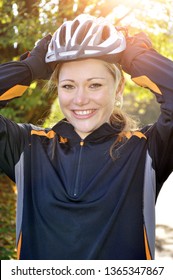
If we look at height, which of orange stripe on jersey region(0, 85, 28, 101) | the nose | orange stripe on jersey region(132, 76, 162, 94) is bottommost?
orange stripe on jersey region(0, 85, 28, 101)

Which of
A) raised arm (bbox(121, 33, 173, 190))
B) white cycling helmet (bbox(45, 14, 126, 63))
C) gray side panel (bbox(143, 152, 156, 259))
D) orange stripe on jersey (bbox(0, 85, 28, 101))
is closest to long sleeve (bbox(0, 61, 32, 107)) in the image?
orange stripe on jersey (bbox(0, 85, 28, 101))

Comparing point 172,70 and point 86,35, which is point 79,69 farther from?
point 172,70

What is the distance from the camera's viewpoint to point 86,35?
3701 millimetres

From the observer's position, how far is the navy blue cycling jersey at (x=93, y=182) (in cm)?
337

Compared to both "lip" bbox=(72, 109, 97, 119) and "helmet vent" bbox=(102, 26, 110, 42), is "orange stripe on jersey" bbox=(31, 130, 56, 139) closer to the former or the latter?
"lip" bbox=(72, 109, 97, 119)

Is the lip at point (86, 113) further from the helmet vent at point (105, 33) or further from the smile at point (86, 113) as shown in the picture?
the helmet vent at point (105, 33)

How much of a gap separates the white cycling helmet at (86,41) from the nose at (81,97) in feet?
0.68

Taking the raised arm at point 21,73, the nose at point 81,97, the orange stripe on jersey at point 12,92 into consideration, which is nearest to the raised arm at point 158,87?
the nose at point 81,97

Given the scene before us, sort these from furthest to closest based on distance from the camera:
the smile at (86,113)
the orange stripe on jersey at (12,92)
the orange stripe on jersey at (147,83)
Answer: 1. the orange stripe on jersey at (12,92)
2. the smile at (86,113)
3. the orange stripe on jersey at (147,83)

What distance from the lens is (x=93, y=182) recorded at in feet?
11.3

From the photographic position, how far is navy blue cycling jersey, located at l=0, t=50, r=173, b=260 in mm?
3369

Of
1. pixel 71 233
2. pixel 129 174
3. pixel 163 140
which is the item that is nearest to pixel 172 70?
pixel 163 140

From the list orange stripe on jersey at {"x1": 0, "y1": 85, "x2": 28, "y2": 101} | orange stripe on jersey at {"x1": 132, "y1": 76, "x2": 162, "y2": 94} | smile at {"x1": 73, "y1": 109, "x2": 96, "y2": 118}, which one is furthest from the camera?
orange stripe on jersey at {"x1": 0, "y1": 85, "x2": 28, "y2": 101}
